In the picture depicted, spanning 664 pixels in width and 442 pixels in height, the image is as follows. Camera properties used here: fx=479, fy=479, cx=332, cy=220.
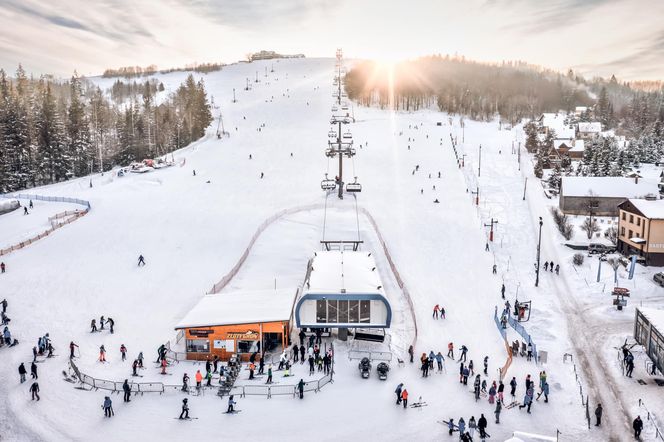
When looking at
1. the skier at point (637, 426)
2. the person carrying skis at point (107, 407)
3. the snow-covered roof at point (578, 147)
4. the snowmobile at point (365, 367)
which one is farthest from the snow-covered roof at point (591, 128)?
the person carrying skis at point (107, 407)

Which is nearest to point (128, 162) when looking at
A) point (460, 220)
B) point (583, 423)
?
point (460, 220)

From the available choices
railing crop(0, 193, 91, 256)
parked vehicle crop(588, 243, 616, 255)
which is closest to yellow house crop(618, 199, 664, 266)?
parked vehicle crop(588, 243, 616, 255)

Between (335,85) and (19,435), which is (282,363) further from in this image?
(335,85)

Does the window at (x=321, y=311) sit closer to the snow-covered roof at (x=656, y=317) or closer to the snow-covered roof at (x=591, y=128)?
the snow-covered roof at (x=656, y=317)

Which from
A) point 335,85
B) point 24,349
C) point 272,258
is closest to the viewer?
point 24,349

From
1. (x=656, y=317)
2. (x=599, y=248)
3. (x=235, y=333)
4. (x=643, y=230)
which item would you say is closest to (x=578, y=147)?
(x=599, y=248)

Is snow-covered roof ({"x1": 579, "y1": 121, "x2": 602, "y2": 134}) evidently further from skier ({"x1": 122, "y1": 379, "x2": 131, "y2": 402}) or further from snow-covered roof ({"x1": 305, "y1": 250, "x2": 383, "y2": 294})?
skier ({"x1": 122, "y1": 379, "x2": 131, "y2": 402})

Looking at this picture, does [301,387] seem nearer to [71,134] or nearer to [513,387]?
[513,387]
